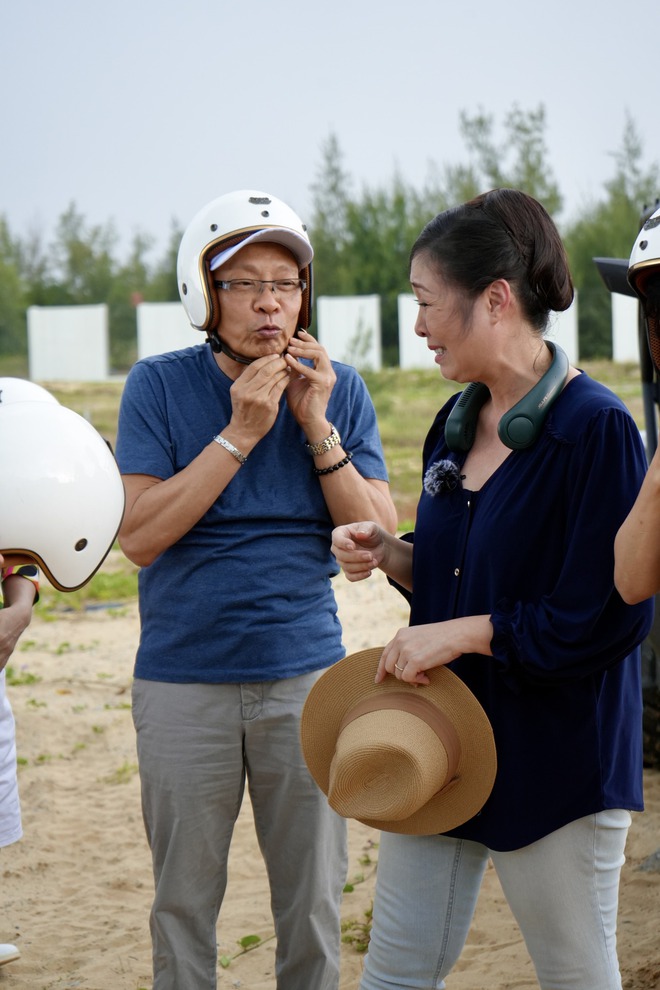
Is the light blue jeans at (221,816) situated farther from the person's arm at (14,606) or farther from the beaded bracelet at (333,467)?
the beaded bracelet at (333,467)

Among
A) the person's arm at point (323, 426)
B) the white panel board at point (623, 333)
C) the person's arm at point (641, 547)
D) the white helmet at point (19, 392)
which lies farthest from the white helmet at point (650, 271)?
the white panel board at point (623, 333)

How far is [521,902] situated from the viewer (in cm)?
245

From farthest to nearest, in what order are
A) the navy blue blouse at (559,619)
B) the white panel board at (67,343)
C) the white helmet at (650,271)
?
1. the white panel board at (67,343)
2. the navy blue blouse at (559,619)
3. the white helmet at (650,271)

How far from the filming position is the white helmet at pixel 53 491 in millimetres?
2924

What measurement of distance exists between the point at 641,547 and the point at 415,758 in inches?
27.0

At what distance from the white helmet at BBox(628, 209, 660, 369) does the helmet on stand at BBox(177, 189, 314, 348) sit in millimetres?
1218

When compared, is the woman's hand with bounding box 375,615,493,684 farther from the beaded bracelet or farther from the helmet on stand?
the helmet on stand

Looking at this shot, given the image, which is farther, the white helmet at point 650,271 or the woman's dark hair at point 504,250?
the woman's dark hair at point 504,250

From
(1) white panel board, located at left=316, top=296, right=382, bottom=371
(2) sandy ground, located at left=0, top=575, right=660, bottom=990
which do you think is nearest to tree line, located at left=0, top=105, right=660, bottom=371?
(1) white panel board, located at left=316, top=296, right=382, bottom=371

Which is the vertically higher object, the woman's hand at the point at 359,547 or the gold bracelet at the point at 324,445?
the gold bracelet at the point at 324,445

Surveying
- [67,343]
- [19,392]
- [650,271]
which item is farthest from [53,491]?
[67,343]

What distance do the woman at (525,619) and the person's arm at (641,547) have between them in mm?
115

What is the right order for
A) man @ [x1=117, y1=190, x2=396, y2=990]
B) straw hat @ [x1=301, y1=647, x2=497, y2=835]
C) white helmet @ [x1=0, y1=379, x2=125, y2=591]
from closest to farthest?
straw hat @ [x1=301, y1=647, x2=497, y2=835] → white helmet @ [x1=0, y1=379, x2=125, y2=591] → man @ [x1=117, y1=190, x2=396, y2=990]

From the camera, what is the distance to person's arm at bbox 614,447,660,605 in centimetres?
210
